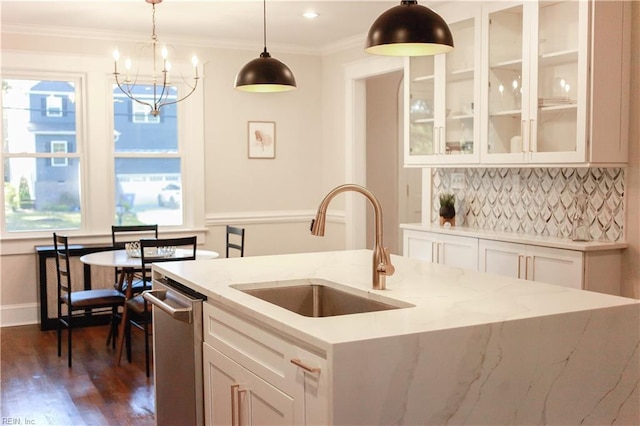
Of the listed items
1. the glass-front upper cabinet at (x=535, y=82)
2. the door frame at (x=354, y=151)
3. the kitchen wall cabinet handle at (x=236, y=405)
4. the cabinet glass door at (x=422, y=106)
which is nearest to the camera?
the kitchen wall cabinet handle at (x=236, y=405)

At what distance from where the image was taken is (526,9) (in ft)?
13.6

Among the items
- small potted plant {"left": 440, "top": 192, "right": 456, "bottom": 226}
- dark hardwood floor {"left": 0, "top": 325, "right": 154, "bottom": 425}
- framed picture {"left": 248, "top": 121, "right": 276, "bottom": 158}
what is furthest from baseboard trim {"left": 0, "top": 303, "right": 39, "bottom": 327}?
small potted plant {"left": 440, "top": 192, "right": 456, "bottom": 226}

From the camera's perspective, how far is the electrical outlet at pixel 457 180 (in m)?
5.25

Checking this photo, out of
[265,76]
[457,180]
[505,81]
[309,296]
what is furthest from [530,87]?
[309,296]

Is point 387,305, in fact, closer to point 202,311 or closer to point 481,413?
point 481,413

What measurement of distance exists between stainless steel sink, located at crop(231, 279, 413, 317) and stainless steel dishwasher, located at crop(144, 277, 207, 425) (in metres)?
0.23

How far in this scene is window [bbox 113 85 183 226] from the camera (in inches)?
246

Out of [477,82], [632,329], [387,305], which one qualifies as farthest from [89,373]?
[632,329]

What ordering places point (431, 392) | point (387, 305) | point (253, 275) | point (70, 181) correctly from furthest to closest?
point (70, 181) → point (253, 275) → point (387, 305) → point (431, 392)

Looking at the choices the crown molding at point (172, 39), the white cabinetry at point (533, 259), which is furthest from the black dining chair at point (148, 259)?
the crown molding at point (172, 39)

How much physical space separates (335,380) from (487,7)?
342cm

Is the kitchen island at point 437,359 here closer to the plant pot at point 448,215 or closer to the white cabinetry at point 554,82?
the white cabinetry at point 554,82

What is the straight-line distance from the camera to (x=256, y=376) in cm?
219

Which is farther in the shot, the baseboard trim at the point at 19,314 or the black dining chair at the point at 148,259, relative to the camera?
the baseboard trim at the point at 19,314
